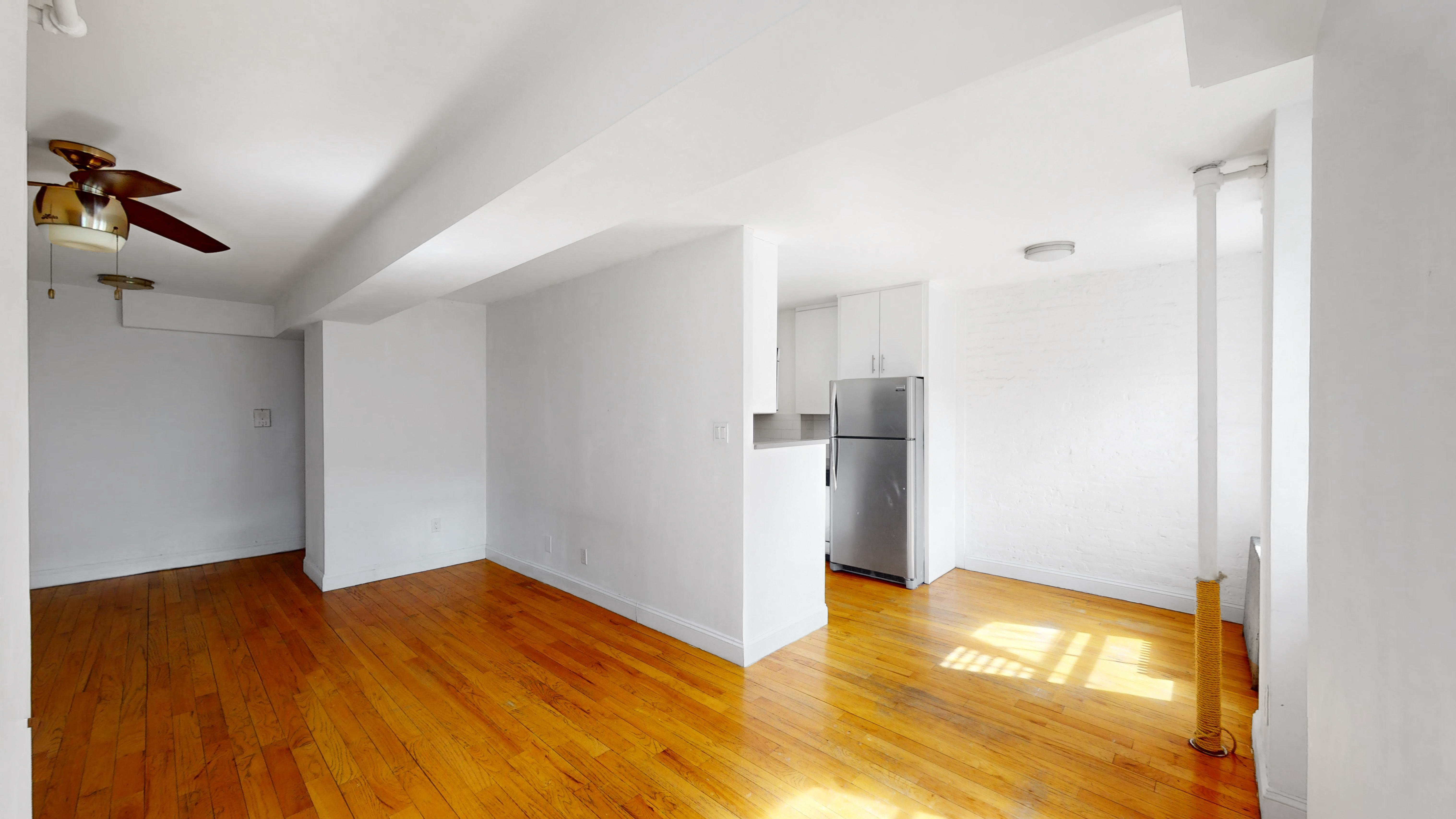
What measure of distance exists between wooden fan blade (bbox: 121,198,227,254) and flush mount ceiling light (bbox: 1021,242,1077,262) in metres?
4.07

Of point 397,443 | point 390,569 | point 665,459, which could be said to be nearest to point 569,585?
point 665,459

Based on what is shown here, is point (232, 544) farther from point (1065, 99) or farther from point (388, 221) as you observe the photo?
point (1065, 99)

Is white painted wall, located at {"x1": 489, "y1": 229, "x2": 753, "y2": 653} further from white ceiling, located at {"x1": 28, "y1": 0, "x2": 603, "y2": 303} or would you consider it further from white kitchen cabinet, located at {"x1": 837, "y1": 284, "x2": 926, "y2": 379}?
white kitchen cabinet, located at {"x1": 837, "y1": 284, "x2": 926, "y2": 379}

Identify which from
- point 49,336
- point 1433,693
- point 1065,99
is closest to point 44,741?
point 49,336

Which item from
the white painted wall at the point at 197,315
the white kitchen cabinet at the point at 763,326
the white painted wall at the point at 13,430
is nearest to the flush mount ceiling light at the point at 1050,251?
the white kitchen cabinet at the point at 763,326

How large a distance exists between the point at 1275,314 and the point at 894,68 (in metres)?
1.68

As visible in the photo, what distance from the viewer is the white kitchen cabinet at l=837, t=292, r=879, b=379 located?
489 centimetres

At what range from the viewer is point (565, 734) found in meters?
2.56

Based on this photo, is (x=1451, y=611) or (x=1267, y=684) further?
(x=1267, y=684)

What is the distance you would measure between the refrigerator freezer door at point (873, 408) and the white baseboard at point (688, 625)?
1.55 m

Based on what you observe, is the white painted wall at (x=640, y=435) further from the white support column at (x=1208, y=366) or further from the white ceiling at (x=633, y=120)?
the white support column at (x=1208, y=366)

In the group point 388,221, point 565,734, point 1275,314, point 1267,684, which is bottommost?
point 565,734

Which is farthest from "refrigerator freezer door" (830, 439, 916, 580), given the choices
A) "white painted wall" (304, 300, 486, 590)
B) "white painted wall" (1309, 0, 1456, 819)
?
"white painted wall" (1309, 0, 1456, 819)

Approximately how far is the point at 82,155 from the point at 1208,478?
14.5 ft
